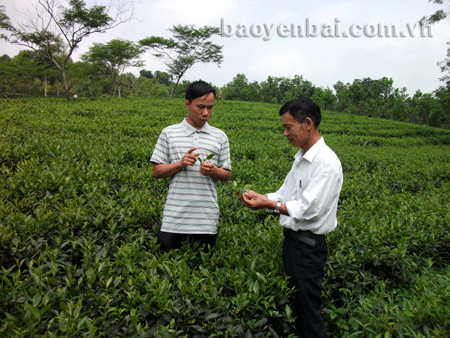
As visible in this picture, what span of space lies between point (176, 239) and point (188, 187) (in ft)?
1.49

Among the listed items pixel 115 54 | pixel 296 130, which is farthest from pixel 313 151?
pixel 115 54

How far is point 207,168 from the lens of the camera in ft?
6.55

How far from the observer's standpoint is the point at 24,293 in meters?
1.74

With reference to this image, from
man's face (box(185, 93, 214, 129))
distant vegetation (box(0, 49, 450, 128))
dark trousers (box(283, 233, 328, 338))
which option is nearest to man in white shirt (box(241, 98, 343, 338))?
dark trousers (box(283, 233, 328, 338))

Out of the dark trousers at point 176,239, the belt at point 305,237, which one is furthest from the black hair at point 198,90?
the belt at point 305,237

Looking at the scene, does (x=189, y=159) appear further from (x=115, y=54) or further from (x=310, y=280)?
(x=115, y=54)

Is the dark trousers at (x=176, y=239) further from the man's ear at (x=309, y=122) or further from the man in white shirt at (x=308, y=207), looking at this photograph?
the man's ear at (x=309, y=122)

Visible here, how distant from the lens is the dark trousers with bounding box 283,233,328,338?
174 cm

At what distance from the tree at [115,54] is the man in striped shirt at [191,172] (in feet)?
92.2

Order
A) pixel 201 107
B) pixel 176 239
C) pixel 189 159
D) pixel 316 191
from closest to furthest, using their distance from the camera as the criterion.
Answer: pixel 316 191, pixel 189 159, pixel 201 107, pixel 176 239

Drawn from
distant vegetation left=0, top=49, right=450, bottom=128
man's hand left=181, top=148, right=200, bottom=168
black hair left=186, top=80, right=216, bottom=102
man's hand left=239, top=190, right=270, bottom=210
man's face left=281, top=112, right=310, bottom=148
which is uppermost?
distant vegetation left=0, top=49, right=450, bottom=128

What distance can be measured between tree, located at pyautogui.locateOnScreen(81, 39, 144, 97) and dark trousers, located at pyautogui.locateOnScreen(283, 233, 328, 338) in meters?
29.0

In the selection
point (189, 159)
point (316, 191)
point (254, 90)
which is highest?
point (254, 90)

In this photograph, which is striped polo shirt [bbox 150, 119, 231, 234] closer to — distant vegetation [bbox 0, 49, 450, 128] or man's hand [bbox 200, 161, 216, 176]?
man's hand [bbox 200, 161, 216, 176]
